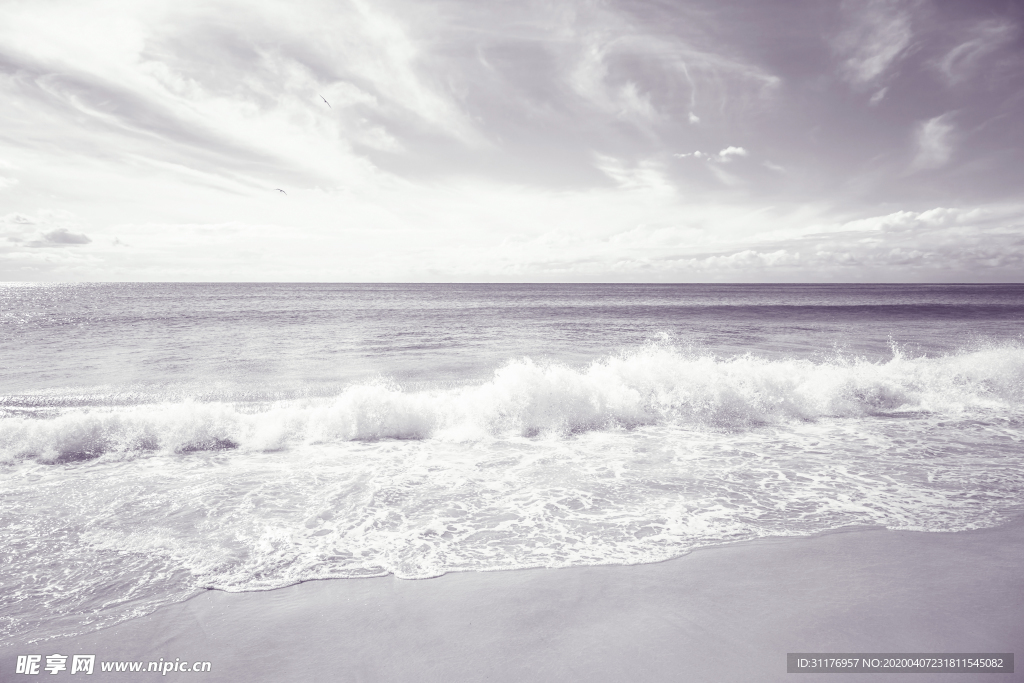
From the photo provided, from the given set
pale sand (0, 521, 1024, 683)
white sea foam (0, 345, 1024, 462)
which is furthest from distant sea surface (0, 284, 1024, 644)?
pale sand (0, 521, 1024, 683)

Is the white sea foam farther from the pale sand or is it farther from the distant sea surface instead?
the pale sand

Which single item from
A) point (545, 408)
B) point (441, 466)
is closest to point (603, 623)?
point (441, 466)

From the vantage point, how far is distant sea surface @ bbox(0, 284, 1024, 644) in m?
5.25

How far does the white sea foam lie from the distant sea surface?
0.05 metres

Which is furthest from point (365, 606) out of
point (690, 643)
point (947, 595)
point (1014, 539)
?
point (1014, 539)

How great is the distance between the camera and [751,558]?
17.0ft

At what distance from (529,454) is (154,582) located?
18.0 ft

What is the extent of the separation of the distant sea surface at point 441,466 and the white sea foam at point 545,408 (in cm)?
5

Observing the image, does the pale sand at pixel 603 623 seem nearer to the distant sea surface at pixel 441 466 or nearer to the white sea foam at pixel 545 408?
the distant sea surface at pixel 441 466

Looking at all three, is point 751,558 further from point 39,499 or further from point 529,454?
point 39,499

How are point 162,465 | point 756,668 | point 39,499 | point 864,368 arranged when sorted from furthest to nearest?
point 864,368 → point 162,465 → point 39,499 → point 756,668

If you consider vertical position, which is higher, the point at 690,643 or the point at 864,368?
the point at 864,368

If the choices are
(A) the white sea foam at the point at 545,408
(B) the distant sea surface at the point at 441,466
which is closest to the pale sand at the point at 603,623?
(B) the distant sea surface at the point at 441,466

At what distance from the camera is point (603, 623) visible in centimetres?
419
